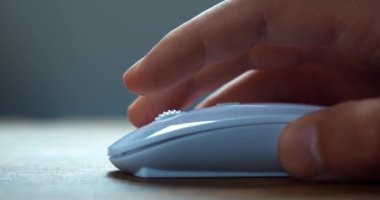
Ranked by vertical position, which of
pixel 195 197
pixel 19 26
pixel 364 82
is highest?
pixel 19 26

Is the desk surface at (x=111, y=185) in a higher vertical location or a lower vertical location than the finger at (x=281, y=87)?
lower

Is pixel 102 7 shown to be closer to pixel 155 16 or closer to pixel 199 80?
pixel 155 16

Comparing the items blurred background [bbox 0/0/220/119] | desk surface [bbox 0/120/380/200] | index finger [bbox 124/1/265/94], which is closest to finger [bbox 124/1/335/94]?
index finger [bbox 124/1/265/94]

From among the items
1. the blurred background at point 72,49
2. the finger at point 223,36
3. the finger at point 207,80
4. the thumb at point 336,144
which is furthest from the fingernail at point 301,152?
the blurred background at point 72,49

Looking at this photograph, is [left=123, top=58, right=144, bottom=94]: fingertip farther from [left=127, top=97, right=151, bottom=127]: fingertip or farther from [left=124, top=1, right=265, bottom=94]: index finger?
[left=127, top=97, right=151, bottom=127]: fingertip

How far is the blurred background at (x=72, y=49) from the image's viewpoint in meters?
2.02

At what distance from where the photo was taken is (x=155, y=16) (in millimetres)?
2037

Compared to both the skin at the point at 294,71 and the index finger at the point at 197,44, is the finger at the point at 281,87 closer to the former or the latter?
the skin at the point at 294,71

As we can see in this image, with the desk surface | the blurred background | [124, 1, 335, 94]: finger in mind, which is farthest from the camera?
the blurred background

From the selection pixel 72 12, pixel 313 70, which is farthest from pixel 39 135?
pixel 72 12

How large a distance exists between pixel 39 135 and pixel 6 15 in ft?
3.22

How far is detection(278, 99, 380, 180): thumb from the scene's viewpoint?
0.53 metres

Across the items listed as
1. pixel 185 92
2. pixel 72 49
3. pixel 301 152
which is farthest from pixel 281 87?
pixel 72 49

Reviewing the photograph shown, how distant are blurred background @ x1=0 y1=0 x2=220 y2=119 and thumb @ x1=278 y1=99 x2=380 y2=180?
1.49m
